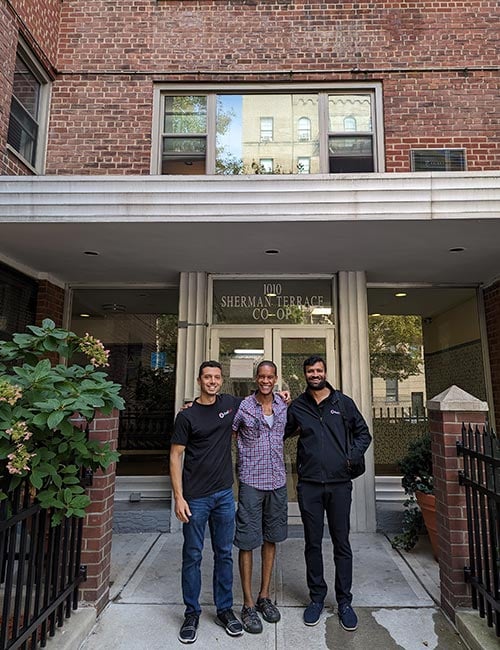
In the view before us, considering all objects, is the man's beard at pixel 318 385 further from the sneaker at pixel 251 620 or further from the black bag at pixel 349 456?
the sneaker at pixel 251 620

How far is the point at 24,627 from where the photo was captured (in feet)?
7.53

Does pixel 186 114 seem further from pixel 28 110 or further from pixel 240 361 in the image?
pixel 240 361

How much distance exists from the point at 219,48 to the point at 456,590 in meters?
6.55

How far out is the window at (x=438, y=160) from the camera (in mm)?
5582

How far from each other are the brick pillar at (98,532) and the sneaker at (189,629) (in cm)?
64

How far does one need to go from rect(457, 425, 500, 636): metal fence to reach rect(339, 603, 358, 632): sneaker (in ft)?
2.60

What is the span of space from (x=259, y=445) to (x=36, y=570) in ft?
4.98

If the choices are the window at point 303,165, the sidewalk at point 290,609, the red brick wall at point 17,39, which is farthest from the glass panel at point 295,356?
the red brick wall at point 17,39

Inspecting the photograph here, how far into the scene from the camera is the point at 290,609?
310 centimetres

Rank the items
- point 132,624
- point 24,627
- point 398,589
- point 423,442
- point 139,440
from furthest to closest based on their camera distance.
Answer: point 139,440 → point 423,442 → point 398,589 → point 132,624 → point 24,627

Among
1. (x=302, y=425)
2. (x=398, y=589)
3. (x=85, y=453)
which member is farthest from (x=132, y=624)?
(x=398, y=589)

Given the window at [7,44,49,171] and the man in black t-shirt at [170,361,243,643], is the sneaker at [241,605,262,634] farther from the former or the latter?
the window at [7,44,49,171]

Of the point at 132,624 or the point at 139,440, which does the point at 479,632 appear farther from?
the point at 139,440

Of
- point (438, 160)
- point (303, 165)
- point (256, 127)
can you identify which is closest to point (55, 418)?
point (303, 165)
